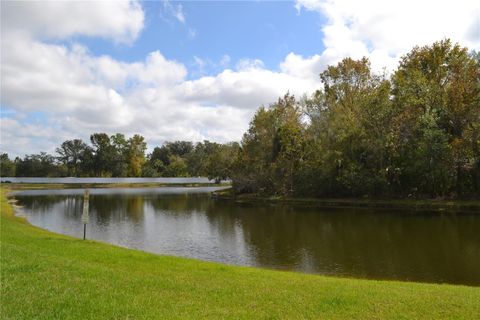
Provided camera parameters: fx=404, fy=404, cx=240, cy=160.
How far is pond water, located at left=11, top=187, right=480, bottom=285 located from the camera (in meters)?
19.5

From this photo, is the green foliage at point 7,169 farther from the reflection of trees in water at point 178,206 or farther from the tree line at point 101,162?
the reflection of trees in water at point 178,206

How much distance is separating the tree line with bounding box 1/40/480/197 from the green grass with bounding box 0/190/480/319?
3815 cm

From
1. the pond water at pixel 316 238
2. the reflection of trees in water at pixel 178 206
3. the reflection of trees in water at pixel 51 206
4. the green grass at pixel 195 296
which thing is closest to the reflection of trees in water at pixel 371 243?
the pond water at pixel 316 238

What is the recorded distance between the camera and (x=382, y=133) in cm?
5041

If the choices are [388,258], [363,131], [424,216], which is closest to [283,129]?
[363,131]

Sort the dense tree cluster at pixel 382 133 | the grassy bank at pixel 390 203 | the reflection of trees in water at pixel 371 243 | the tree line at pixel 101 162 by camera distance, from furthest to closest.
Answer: the tree line at pixel 101 162, the dense tree cluster at pixel 382 133, the grassy bank at pixel 390 203, the reflection of trees in water at pixel 371 243

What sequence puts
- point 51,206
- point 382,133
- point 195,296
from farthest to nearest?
point 51,206 < point 382,133 < point 195,296

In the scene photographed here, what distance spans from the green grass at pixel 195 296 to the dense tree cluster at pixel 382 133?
38.0 meters

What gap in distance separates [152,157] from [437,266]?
573 feet

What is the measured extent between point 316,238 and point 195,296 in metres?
19.5

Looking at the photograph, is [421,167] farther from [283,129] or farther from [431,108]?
[283,129]

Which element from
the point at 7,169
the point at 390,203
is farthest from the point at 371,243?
the point at 7,169

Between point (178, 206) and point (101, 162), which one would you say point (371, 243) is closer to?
point (178, 206)

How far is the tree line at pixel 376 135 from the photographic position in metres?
45.3
